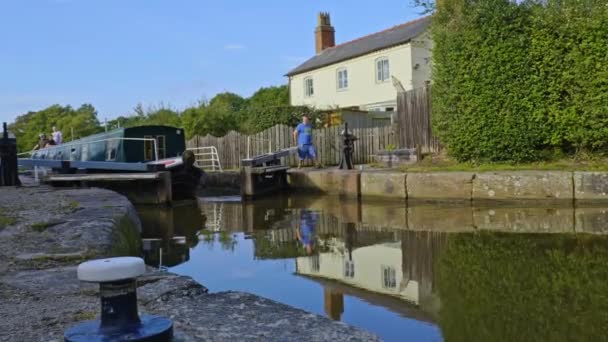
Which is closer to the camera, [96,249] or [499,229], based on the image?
[96,249]

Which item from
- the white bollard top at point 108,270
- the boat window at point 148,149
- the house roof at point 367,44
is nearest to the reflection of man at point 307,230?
the white bollard top at point 108,270

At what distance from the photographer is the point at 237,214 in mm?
10953

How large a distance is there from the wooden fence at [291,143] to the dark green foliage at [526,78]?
5.32 meters

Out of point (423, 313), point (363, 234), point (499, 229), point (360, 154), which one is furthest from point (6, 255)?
point (360, 154)

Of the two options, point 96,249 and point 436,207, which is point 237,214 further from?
point 96,249

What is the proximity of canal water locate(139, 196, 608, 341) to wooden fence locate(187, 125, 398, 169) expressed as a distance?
822 centimetres

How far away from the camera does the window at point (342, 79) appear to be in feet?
102

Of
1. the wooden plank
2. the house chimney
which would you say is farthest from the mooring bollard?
the house chimney

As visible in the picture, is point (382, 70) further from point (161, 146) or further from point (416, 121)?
point (161, 146)

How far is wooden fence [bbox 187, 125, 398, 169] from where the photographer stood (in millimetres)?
18109

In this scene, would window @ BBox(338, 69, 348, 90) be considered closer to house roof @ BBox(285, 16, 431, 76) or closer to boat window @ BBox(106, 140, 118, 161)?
house roof @ BBox(285, 16, 431, 76)

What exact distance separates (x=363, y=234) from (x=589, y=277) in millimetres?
3315

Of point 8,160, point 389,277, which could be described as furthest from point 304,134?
point 389,277

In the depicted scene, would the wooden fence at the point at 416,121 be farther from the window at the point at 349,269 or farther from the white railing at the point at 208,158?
the window at the point at 349,269
